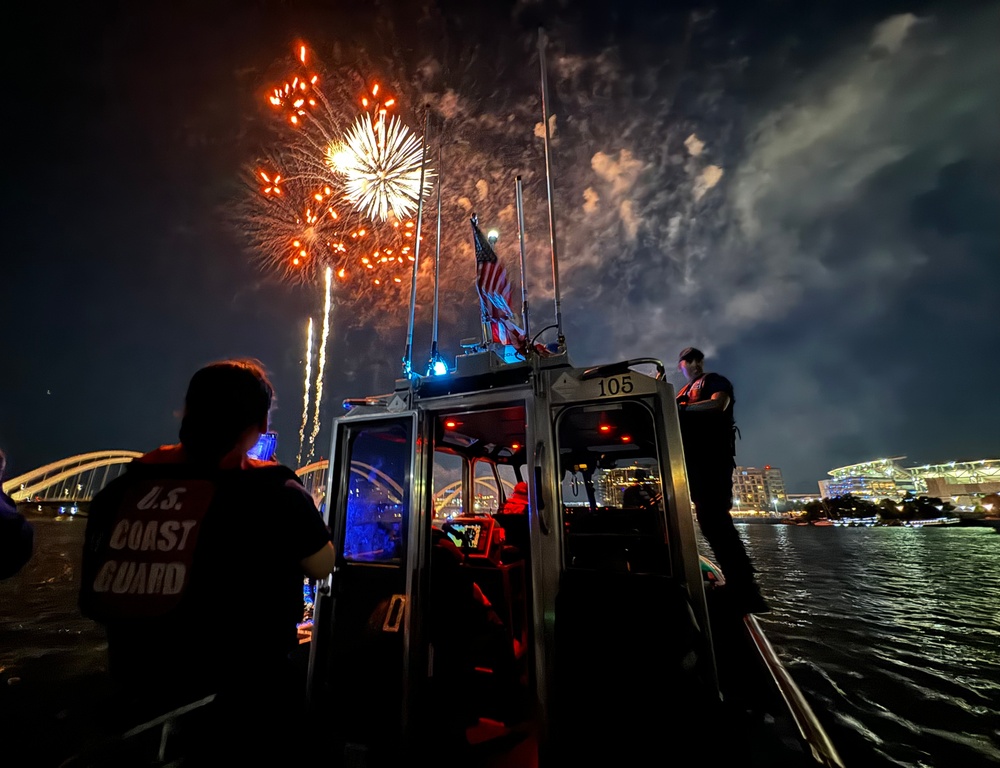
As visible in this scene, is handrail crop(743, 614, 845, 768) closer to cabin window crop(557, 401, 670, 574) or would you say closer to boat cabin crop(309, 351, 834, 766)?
boat cabin crop(309, 351, 834, 766)

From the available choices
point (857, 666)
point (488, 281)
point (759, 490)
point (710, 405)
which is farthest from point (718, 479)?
point (759, 490)

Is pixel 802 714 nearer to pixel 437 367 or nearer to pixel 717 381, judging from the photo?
pixel 717 381

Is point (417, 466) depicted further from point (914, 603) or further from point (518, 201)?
point (914, 603)

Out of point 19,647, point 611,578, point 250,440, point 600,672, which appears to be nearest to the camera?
point 250,440

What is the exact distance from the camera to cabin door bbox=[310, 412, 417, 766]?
3.64m

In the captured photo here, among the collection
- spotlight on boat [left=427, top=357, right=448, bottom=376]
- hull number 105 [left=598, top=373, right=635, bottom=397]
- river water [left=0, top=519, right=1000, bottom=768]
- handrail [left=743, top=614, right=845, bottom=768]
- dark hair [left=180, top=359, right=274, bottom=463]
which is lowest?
river water [left=0, top=519, right=1000, bottom=768]

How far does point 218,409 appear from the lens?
170 centimetres

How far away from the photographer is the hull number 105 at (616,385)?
3490mm

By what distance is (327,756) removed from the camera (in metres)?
3.46

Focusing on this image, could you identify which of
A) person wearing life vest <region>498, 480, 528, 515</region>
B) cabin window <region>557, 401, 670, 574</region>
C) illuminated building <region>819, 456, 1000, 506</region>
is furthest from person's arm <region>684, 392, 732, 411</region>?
illuminated building <region>819, 456, 1000, 506</region>

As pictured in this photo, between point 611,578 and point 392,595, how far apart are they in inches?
85.5

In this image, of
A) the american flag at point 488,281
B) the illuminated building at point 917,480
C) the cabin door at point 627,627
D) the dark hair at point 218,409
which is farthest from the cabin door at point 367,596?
the illuminated building at point 917,480

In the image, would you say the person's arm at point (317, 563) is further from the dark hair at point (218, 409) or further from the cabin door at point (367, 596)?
the cabin door at point (367, 596)

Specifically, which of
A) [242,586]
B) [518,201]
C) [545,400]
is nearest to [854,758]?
[545,400]
